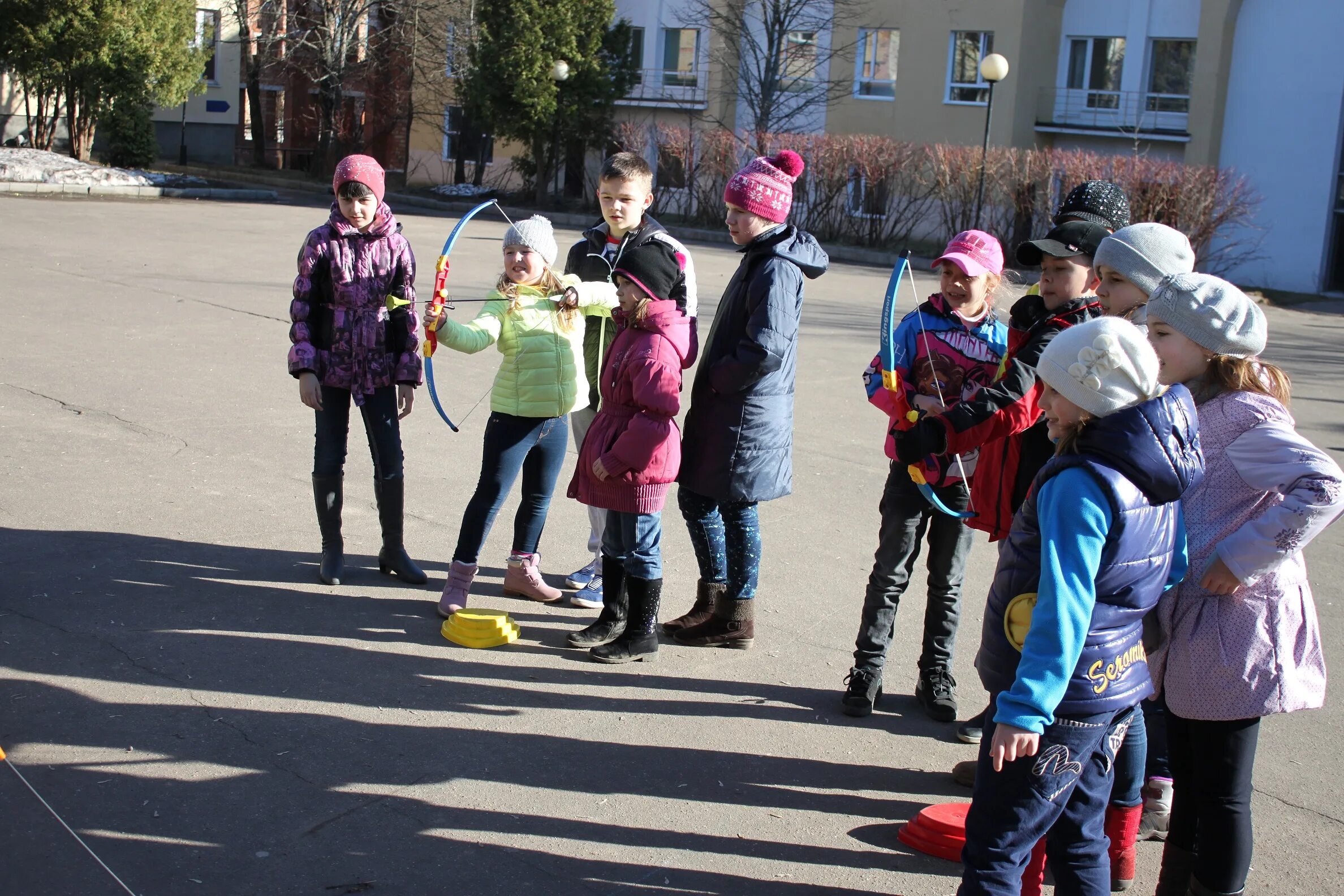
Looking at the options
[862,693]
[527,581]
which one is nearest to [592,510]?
[527,581]

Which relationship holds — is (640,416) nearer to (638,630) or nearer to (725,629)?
(638,630)

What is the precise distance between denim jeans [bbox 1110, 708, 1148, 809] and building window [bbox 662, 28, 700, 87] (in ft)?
120

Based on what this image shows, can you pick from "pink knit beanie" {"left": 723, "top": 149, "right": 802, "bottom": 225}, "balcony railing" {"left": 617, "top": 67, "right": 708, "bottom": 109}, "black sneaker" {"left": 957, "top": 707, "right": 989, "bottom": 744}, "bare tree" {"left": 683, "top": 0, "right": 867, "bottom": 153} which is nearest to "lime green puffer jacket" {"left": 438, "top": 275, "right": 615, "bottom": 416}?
"pink knit beanie" {"left": 723, "top": 149, "right": 802, "bottom": 225}

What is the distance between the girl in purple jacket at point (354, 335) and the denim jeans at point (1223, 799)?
367 centimetres

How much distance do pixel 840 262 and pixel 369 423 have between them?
70.8ft

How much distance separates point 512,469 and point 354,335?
959mm

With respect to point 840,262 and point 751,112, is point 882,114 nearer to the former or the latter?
point 751,112

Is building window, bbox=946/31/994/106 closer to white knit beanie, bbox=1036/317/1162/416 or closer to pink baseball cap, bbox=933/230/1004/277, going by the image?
pink baseball cap, bbox=933/230/1004/277

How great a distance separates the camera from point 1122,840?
3617 mm

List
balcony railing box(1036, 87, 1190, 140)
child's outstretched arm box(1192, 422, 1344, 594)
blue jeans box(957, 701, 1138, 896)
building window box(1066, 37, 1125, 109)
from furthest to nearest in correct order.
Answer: building window box(1066, 37, 1125, 109) → balcony railing box(1036, 87, 1190, 140) → child's outstretched arm box(1192, 422, 1344, 594) → blue jeans box(957, 701, 1138, 896)

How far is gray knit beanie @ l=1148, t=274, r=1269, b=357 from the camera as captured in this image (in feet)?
10.8

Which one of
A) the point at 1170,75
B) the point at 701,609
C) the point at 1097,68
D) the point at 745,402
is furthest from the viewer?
the point at 1097,68

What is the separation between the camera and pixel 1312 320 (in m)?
21.4

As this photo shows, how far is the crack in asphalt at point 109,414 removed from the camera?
805cm
